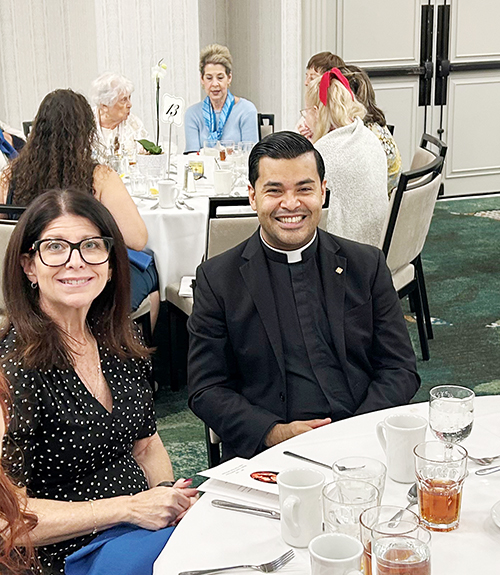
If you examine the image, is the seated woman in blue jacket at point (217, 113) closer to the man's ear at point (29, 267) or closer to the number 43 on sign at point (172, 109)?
the number 43 on sign at point (172, 109)

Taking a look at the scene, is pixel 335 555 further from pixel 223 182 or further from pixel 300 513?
pixel 223 182

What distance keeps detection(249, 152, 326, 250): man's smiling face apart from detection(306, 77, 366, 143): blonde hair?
4.80ft

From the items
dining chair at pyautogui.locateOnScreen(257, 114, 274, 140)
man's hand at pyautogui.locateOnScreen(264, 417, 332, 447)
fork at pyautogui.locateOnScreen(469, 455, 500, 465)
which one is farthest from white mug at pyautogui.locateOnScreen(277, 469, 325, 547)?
dining chair at pyautogui.locateOnScreen(257, 114, 274, 140)

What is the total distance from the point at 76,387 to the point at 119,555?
38 cm

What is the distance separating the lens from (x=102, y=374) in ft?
6.23

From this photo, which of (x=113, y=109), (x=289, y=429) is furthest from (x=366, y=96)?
(x=289, y=429)

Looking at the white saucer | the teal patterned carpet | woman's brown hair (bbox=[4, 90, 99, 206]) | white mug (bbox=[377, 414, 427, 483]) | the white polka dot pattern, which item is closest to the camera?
the white saucer

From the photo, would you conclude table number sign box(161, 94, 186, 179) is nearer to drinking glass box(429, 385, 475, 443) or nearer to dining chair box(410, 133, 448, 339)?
dining chair box(410, 133, 448, 339)

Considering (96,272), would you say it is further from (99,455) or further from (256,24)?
(256,24)

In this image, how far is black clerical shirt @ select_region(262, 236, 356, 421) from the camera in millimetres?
2250

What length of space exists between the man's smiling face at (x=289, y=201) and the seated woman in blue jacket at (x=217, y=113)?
11.5ft

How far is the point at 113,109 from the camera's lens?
4.92m

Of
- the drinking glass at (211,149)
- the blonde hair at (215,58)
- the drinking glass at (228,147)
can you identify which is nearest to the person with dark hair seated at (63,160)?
the drinking glass at (228,147)

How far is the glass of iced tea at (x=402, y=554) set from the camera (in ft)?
3.64
